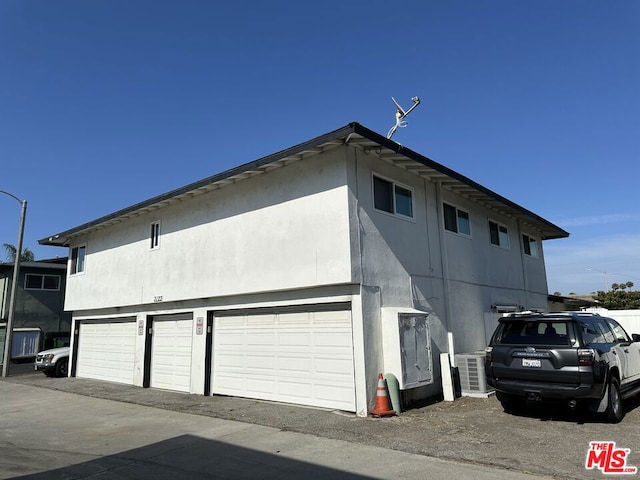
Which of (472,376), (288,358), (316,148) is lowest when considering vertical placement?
(472,376)

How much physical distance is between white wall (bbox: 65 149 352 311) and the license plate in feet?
11.6

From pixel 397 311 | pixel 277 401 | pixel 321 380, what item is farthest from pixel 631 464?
pixel 277 401

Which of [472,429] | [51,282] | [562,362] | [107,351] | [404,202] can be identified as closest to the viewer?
[562,362]

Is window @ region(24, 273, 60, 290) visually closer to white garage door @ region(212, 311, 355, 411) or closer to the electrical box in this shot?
white garage door @ region(212, 311, 355, 411)

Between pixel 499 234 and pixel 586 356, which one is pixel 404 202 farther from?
pixel 499 234

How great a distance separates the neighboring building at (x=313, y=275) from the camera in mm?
9852

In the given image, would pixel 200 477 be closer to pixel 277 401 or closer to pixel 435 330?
pixel 277 401

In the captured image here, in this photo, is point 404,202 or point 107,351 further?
point 107,351

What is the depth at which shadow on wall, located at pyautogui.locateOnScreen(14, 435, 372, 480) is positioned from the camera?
583 centimetres

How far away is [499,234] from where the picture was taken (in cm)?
1639

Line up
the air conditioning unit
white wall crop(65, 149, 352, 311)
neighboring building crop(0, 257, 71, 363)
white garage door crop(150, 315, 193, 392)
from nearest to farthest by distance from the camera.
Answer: white wall crop(65, 149, 352, 311) → the air conditioning unit → white garage door crop(150, 315, 193, 392) → neighboring building crop(0, 257, 71, 363)

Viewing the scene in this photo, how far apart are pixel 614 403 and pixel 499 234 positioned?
898 centimetres

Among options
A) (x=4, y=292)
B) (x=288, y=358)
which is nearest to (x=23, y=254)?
(x=4, y=292)

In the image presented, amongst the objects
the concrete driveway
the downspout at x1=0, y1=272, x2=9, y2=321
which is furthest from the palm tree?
the concrete driveway
